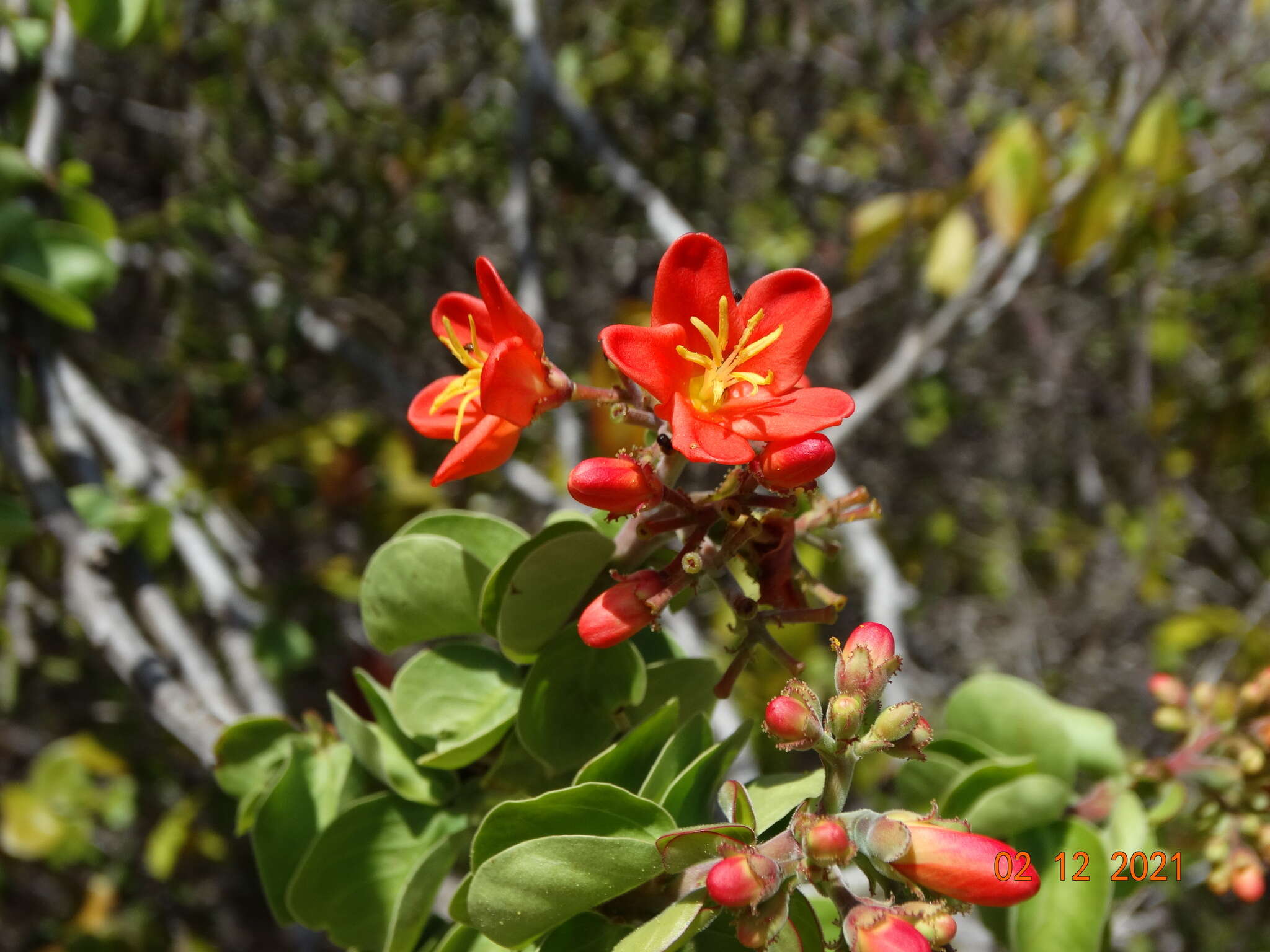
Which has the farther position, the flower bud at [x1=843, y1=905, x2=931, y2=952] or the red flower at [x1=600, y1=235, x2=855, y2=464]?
the red flower at [x1=600, y1=235, x2=855, y2=464]

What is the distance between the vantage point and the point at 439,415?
1.34 meters

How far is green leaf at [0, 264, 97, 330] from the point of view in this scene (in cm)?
175

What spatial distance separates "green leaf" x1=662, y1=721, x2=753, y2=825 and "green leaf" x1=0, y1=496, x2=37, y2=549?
53.5 inches

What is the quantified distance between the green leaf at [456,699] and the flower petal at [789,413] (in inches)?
18.3

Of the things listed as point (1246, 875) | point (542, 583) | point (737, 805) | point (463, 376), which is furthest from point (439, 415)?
point (1246, 875)

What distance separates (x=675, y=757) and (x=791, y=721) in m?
0.19

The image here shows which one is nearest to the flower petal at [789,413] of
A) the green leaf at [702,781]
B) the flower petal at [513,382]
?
the flower petal at [513,382]

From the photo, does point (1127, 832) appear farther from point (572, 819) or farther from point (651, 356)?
point (651, 356)

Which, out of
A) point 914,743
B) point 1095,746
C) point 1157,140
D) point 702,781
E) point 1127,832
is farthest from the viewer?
point 1157,140

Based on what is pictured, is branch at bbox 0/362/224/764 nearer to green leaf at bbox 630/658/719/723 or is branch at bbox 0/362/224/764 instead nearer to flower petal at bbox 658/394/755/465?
green leaf at bbox 630/658/719/723

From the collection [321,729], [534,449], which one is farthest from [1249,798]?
[534,449]

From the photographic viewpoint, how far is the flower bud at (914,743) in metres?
0.96

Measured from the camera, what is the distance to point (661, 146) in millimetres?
4047

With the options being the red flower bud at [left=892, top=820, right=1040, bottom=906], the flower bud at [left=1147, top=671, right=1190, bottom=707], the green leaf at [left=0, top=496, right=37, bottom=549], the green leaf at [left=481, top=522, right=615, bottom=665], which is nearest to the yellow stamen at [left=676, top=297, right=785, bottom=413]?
the green leaf at [left=481, top=522, right=615, bottom=665]
